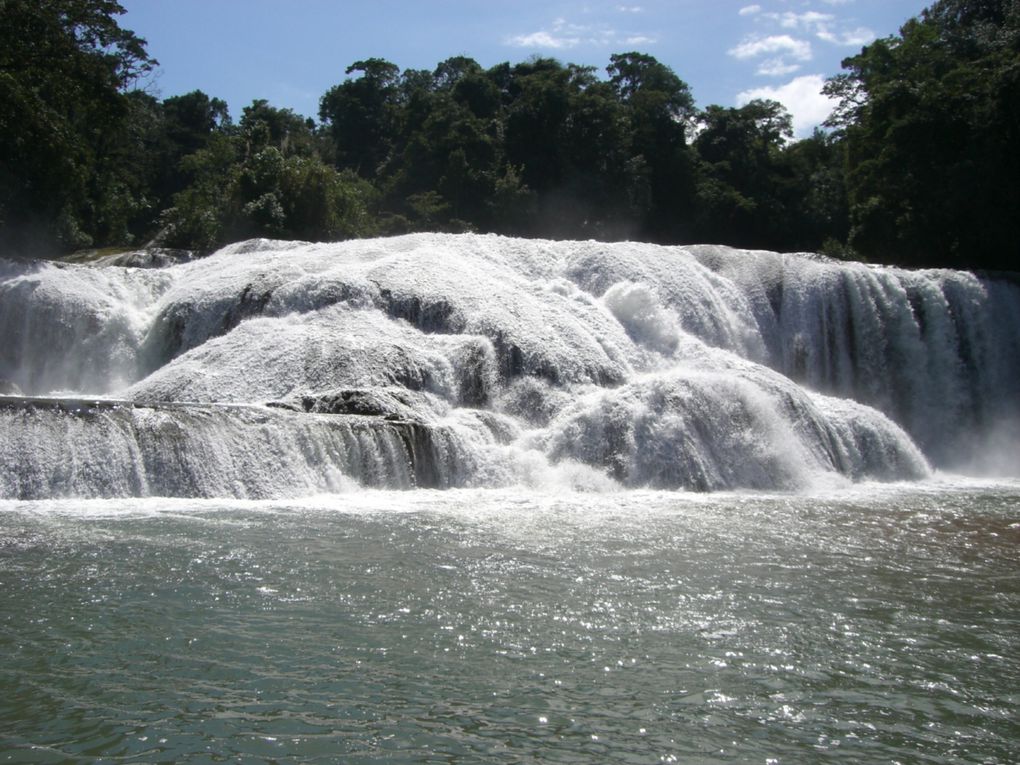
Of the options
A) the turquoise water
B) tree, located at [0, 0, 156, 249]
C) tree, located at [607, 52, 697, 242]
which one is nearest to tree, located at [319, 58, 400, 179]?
tree, located at [607, 52, 697, 242]

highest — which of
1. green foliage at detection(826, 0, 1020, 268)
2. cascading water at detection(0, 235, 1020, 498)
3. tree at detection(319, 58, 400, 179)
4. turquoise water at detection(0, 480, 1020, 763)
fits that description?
tree at detection(319, 58, 400, 179)

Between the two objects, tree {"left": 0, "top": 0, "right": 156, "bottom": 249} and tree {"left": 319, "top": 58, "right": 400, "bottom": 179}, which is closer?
tree {"left": 0, "top": 0, "right": 156, "bottom": 249}

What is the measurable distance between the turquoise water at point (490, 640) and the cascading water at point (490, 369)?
1407 mm

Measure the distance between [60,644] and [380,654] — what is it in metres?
1.93

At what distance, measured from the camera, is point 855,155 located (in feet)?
102

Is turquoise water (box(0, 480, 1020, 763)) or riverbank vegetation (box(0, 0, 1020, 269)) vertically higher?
riverbank vegetation (box(0, 0, 1020, 269))

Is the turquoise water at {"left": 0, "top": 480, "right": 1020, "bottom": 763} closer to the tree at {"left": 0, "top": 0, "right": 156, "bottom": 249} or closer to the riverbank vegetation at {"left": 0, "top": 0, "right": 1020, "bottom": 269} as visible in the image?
the tree at {"left": 0, "top": 0, "right": 156, "bottom": 249}

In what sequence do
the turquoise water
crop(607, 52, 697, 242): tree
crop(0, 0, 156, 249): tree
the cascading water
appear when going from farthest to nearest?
1. crop(607, 52, 697, 242): tree
2. crop(0, 0, 156, 249): tree
3. the cascading water
4. the turquoise water

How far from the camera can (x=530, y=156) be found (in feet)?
129

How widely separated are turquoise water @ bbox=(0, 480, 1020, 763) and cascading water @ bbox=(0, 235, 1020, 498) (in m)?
1.41

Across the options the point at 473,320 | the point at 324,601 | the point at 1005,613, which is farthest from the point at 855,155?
the point at 324,601

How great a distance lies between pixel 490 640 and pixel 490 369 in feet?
32.7

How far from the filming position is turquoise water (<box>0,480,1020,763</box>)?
16.0ft

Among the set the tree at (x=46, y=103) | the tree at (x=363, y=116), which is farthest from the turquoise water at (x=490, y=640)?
the tree at (x=363, y=116)
